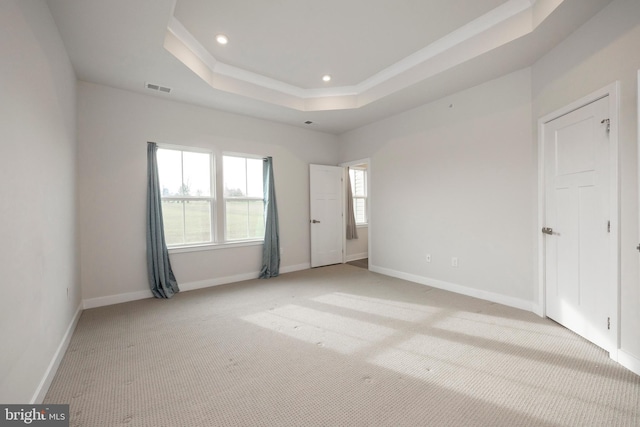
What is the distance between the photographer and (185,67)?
304 cm

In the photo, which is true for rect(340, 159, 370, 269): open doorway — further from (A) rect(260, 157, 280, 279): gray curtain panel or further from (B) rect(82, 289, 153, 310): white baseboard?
(B) rect(82, 289, 153, 310): white baseboard

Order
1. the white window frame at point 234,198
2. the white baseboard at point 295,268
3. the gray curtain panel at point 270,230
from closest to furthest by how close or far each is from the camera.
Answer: the white window frame at point 234,198 → the gray curtain panel at point 270,230 → the white baseboard at point 295,268

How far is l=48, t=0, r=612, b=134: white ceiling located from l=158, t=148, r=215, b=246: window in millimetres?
835

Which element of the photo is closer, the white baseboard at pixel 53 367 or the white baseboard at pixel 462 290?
the white baseboard at pixel 53 367

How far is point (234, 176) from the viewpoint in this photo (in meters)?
4.66

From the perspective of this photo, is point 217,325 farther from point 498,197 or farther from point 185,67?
point 498,197

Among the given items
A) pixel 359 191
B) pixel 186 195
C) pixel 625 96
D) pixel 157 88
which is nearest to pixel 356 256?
pixel 359 191

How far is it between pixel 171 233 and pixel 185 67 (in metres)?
2.26

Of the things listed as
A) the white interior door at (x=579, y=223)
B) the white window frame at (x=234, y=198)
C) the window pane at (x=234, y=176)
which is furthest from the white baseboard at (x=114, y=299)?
the white interior door at (x=579, y=223)

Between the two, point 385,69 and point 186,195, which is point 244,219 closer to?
point 186,195

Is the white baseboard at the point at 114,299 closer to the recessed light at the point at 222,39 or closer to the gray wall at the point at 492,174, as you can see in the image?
the recessed light at the point at 222,39

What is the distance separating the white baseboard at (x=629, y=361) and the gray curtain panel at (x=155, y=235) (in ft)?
15.2

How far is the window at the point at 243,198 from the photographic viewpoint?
4578 millimetres

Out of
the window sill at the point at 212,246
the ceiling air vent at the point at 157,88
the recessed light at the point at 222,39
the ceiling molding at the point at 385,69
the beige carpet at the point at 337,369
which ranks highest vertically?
the recessed light at the point at 222,39
